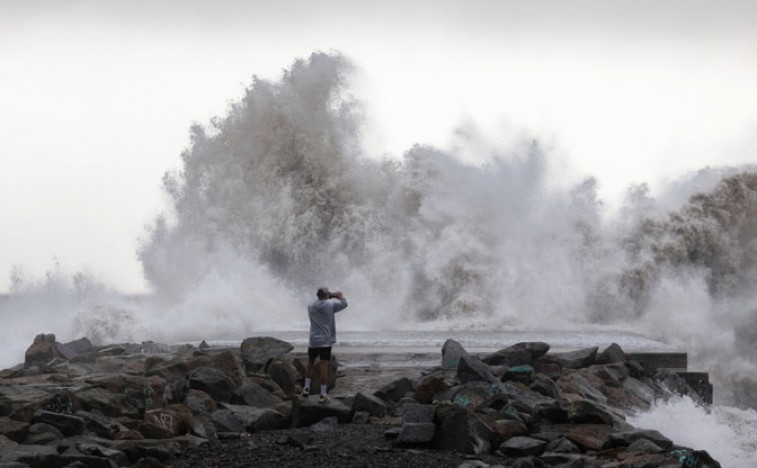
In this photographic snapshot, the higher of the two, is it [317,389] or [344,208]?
[344,208]

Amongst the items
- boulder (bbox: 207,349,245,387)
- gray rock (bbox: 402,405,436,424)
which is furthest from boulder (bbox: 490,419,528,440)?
boulder (bbox: 207,349,245,387)

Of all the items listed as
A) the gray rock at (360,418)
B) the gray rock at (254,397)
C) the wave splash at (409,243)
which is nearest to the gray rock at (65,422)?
the gray rock at (254,397)

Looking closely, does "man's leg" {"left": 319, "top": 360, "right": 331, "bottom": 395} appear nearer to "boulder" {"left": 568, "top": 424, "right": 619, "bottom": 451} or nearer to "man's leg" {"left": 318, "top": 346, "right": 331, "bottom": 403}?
"man's leg" {"left": 318, "top": 346, "right": 331, "bottom": 403}

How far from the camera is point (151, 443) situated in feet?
25.9

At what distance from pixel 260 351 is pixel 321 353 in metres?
1.65

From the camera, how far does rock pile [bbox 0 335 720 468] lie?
25.4ft

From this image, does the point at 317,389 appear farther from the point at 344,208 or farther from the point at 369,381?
the point at 344,208

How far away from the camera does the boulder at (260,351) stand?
38.2 ft

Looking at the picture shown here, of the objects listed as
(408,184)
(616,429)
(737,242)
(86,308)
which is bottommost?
(616,429)

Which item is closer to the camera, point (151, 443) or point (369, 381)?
point (151, 443)

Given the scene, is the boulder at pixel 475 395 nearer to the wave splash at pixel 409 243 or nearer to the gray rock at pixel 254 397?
the gray rock at pixel 254 397

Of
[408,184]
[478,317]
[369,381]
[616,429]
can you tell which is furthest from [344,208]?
[616,429]

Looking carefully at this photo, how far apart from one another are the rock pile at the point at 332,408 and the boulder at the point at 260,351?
0.06ft

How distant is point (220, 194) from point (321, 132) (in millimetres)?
3697
